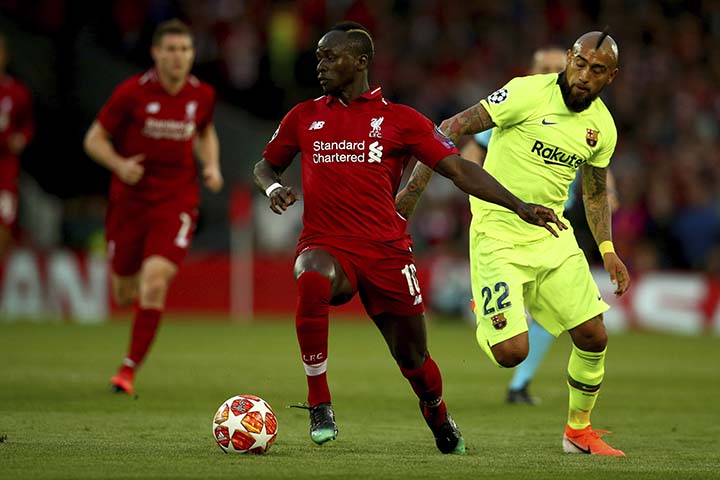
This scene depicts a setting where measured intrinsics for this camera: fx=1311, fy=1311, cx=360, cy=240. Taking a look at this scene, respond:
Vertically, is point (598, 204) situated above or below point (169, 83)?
below

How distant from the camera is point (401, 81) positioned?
2391 centimetres

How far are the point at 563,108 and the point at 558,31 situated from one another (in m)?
16.9

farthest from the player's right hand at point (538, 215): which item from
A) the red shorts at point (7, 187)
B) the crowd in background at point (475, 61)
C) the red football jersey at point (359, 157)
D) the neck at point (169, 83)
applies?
the crowd in background at point (475, 61)

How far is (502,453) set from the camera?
25.4 ft

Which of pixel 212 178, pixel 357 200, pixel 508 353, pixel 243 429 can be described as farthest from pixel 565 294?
pixel 212 178

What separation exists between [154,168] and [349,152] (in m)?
4.43

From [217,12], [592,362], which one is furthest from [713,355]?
[217,12]

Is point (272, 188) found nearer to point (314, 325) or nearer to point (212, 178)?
point (314, 325)

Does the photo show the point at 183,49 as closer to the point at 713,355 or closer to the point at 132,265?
the point at 132,265

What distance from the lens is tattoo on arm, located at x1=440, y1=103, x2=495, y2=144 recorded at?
8023 mm

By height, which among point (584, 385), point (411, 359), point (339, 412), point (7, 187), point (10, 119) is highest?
point (10, 119)

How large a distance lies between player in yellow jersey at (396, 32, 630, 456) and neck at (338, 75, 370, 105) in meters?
0.66

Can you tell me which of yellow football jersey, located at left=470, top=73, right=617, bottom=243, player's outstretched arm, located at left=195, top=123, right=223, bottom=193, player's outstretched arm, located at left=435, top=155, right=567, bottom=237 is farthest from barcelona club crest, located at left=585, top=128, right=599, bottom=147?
player's outstretched arm, located at left=195, top=123, right=223, bottom=193

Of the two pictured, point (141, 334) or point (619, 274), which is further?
→ point (141, 334)
